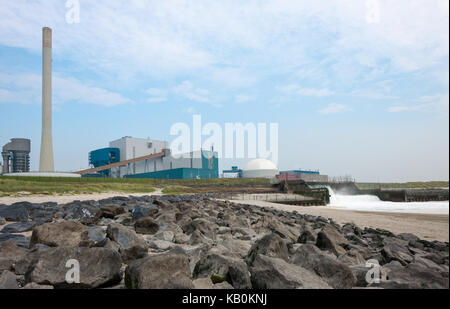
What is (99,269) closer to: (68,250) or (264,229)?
(68,250)

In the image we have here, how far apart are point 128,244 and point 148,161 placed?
70.8 m

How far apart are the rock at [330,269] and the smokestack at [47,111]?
63.2 metres

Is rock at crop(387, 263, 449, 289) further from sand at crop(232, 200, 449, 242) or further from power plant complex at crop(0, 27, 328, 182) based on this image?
power plant complex at crop(0, 27, 328, 182)

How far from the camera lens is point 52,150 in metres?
57.9

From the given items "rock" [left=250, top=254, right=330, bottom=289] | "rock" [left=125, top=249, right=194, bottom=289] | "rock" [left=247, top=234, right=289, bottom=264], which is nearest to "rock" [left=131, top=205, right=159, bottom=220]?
"rock" [left=247, top=234, right=289, bottom=264]

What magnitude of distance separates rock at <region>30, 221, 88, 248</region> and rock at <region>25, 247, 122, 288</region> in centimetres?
120

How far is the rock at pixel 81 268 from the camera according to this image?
9.39 feet

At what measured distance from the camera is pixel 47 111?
2228 inches

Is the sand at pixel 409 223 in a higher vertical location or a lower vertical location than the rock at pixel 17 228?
lower

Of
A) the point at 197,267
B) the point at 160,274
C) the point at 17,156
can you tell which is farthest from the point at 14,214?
the point at 17,156

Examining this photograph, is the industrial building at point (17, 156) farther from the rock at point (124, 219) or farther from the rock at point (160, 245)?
the rock at point (160, 245)

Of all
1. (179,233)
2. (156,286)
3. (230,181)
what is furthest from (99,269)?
(230,181)

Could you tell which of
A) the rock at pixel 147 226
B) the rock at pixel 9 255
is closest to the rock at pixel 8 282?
the rock at pixel 9 255

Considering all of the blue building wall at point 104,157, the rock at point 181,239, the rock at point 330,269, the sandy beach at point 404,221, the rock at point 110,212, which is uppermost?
the blue building wall at point 104,157
